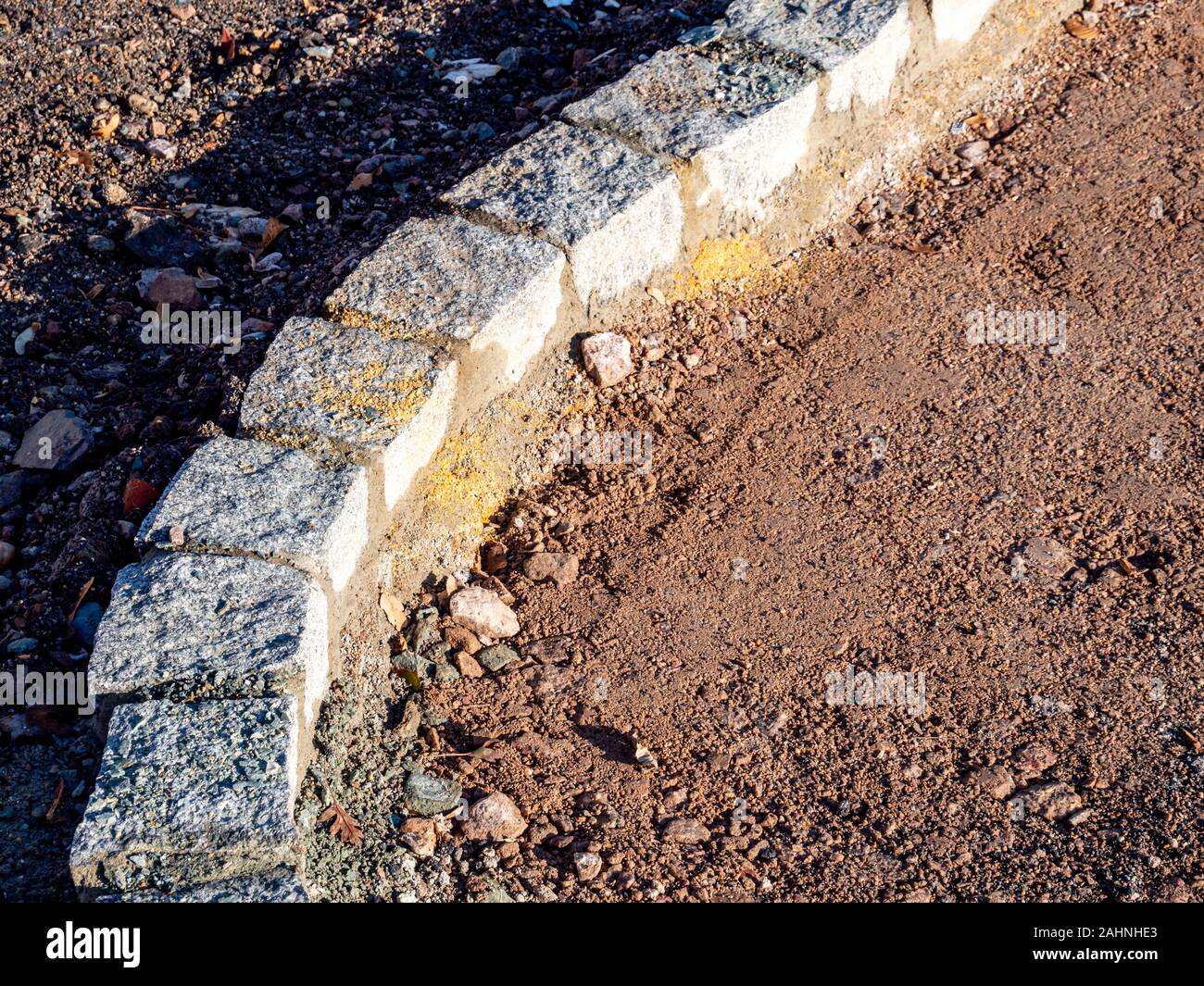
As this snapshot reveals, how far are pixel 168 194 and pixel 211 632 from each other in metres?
2.27

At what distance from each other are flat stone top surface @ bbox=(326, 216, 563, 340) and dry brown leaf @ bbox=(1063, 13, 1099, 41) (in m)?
2.59

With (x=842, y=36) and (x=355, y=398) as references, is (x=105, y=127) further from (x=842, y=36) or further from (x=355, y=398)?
(x=842, y=36)

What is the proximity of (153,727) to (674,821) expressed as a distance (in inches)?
44.4

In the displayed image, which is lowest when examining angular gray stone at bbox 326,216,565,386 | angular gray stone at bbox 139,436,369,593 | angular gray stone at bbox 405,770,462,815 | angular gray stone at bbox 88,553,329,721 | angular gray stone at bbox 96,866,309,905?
angular gray stone at bbox 96,866,309,905

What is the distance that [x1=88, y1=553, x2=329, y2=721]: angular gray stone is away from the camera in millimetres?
2820

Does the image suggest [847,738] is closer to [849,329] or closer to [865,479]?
[865,479]

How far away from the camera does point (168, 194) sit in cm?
459

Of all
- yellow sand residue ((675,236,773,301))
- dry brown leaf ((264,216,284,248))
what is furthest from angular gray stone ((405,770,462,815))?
dry brown leaf ((264,216,284,248))

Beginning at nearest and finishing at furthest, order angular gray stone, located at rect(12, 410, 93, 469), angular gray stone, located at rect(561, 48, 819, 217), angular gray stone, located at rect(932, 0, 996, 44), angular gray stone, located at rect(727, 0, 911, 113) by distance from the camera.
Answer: angular gray stone, located at rect(12, 410, 93, 469), angular gray stone, located at rect(561, 48, 819, 217), angular gray stone, located at rect(727, 0, 911, 113), angular gray stone, located at rect(932, 0, 996, 44)

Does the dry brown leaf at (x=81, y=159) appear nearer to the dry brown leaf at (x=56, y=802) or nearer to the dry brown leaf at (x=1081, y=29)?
the dry brown leaf at (x=56, y=802)

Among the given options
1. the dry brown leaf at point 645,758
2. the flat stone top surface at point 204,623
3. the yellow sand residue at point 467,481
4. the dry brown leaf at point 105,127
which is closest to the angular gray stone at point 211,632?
the flat stone top surface at point 204,623

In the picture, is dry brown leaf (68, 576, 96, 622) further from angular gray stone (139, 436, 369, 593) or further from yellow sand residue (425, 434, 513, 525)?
yellow sand residue (425, 434, 513, 525)

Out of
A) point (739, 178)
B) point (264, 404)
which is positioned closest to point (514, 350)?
point (264, 404)

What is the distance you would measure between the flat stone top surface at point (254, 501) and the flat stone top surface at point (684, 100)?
1566 millimetres
